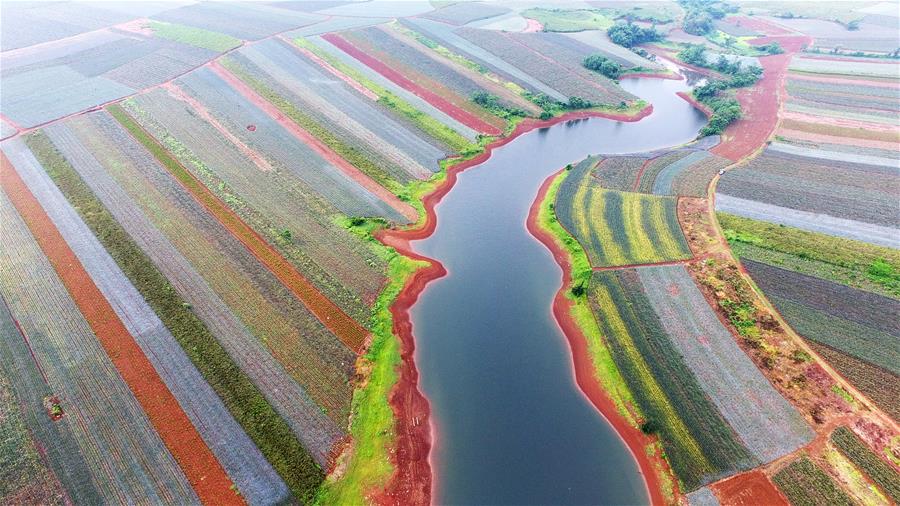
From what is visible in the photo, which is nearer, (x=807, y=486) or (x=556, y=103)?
(x=807, y=486)

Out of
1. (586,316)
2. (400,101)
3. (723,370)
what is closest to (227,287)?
(586,316)

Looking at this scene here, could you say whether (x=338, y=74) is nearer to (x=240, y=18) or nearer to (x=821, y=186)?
(x=240, y=18)

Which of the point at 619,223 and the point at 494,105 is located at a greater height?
the point at 494,105

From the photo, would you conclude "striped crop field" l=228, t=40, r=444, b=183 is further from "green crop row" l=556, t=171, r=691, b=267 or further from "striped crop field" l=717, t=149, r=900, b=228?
"striped crop field" l=717, t=149, r=900, b=228

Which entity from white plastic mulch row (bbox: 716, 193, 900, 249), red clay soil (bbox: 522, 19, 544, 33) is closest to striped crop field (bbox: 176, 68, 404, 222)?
white plastic mulch row (bbox: 716, 193, 900, 249)

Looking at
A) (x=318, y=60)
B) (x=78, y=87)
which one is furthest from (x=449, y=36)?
(x=78, y=87)

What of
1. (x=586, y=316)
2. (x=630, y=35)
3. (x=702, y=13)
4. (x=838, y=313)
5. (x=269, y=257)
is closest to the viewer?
(x=838, y=313)

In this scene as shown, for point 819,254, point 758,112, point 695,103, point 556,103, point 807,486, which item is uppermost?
point 758,112

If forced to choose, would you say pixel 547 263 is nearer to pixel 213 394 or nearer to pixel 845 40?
pixel 213 394
